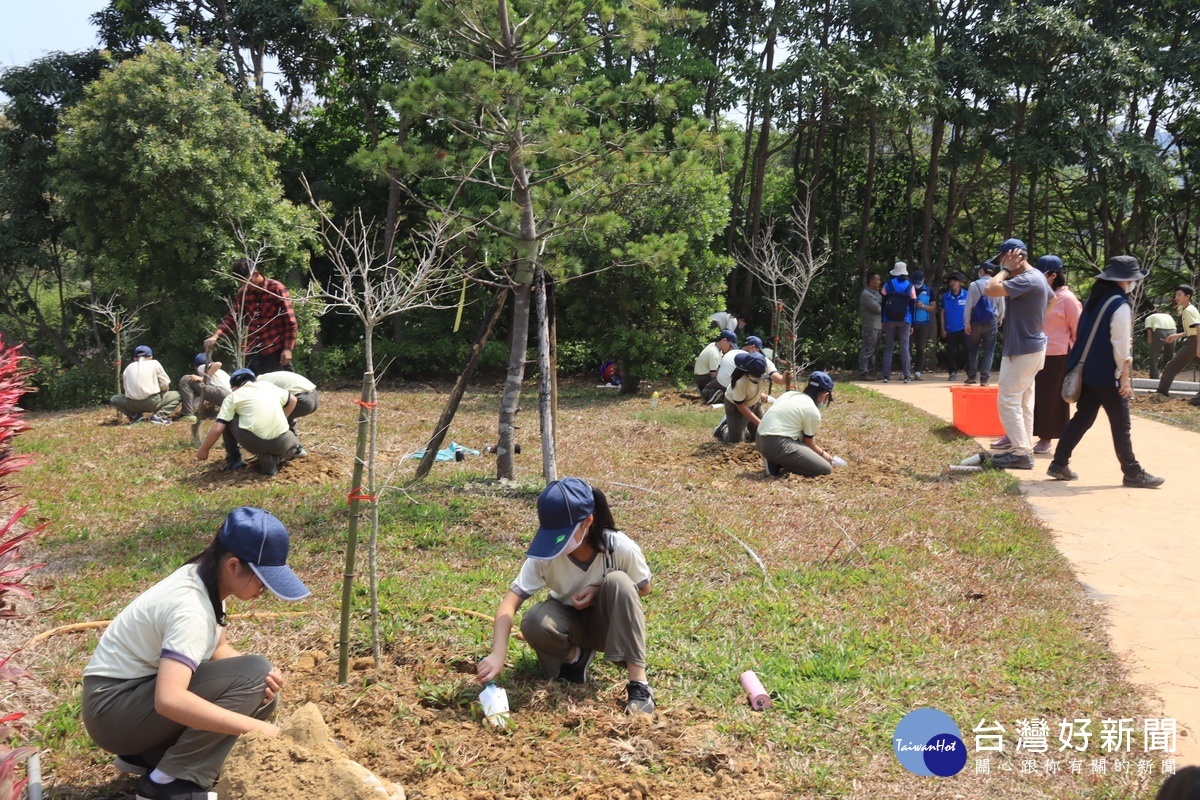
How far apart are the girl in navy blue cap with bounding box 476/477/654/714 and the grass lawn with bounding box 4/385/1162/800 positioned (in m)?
0.18

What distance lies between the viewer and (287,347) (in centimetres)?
869

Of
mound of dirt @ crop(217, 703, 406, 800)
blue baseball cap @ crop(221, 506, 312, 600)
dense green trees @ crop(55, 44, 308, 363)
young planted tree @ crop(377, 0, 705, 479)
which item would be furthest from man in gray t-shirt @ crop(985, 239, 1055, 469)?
dense green trees @ crop(55, 44, 308, 363)

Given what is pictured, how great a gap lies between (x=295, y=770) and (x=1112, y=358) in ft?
20.3

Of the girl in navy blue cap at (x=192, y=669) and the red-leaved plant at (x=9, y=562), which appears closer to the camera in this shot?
the red-leaved plant at (x=9, y=562)

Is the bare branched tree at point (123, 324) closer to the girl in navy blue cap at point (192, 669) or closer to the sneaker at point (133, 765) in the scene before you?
the sneaker at point (133, 765)

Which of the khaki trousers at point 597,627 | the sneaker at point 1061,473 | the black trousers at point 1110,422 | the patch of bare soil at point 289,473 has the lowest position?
the patch of bare soil at point 289,473

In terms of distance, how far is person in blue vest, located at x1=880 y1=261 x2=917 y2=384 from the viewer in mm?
14055

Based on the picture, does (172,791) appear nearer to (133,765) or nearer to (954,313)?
(133,765)

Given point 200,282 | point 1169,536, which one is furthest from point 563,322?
point 1169,536

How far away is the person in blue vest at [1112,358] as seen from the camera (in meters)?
6.63

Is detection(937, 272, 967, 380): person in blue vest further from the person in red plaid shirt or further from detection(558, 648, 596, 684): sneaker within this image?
detection(558, 648, 596, 684): sneaker

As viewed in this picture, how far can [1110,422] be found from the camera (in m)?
6.82

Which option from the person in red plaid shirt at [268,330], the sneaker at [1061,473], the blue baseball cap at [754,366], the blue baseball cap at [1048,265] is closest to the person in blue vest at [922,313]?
the blue baseball cap at [1048,265]

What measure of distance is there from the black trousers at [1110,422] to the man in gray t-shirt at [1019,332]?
415 mm
